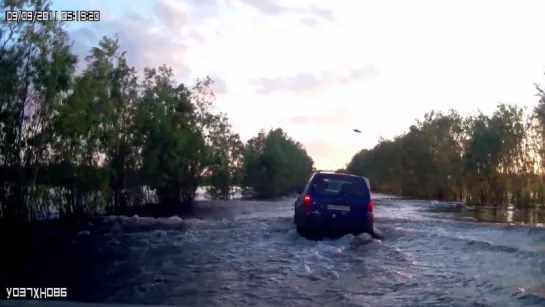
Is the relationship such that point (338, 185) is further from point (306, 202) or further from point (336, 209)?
point (306, 202)

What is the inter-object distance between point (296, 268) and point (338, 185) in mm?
4829

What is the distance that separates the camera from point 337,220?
1464cm


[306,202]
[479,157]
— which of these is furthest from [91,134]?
[479,157]

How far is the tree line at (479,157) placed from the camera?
49.0m

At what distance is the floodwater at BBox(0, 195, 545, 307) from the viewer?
8.44 meters

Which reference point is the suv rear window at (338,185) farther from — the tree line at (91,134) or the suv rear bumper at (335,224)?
the tree line at (91,134)

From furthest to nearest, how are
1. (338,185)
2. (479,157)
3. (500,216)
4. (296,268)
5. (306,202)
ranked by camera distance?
1. (479,157)
2. (500,216)
3. (338,185)
4. (306,202)
5. (296,268)

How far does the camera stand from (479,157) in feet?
177

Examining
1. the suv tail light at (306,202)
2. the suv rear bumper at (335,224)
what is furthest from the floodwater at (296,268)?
the suv tail light at (306,202)

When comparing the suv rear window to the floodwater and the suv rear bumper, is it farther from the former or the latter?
the floodwater

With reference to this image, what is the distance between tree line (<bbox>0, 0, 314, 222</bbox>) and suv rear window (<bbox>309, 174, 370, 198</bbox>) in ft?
33.6

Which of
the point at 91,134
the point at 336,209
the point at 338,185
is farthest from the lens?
the point at 91,134

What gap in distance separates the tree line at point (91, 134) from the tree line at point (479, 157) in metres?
22.8

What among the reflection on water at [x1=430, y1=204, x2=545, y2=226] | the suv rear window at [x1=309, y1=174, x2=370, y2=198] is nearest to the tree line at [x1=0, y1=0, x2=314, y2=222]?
the suv rear window at [x1=309, y1=174, x2=370, y2=198]
